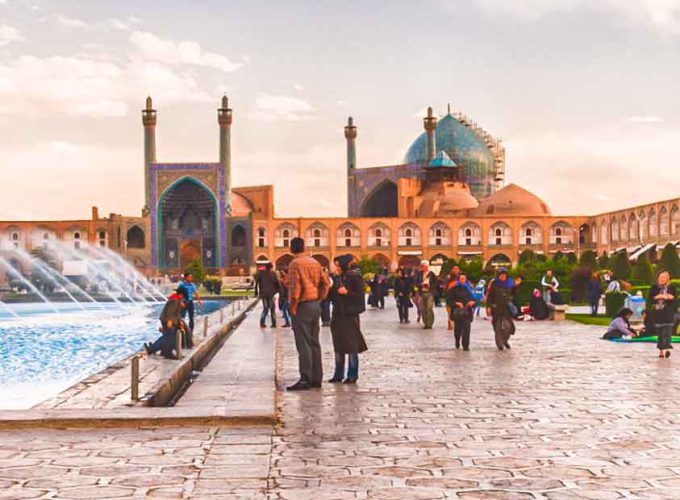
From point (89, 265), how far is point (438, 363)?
4528 centimetres

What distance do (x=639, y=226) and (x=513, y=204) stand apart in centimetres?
1203

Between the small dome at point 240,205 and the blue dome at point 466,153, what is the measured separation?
13.3 m

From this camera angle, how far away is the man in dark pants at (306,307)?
7.21 meters

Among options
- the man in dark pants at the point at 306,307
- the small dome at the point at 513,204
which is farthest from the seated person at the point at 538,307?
the small dome at the point at 513,204

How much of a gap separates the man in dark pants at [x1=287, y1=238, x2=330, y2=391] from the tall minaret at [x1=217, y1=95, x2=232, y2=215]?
53193mm

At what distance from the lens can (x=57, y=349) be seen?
1319cm

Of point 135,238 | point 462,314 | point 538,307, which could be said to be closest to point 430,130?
point 135,238

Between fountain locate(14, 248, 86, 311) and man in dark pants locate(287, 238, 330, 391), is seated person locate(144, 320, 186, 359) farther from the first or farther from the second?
fountain locate(14, 248, 86, 311)

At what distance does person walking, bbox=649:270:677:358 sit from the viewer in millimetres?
9820

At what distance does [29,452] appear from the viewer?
4.67 metres

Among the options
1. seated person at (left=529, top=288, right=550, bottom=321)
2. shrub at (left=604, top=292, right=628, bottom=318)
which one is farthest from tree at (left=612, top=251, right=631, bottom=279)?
shrub at (left=604, top=292, right=628, bottom=318)

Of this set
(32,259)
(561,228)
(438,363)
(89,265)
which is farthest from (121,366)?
(561,228)

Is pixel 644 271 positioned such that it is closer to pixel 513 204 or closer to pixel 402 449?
pixel 402 449

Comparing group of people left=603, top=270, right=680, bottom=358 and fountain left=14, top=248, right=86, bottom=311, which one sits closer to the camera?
group of people left=603, top=270, right=680, bottom=358
